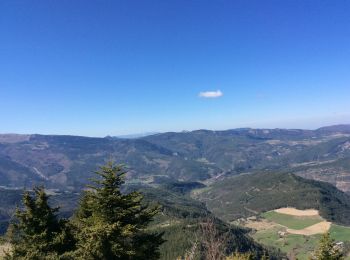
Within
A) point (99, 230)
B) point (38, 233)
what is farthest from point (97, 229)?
point (38, 233)

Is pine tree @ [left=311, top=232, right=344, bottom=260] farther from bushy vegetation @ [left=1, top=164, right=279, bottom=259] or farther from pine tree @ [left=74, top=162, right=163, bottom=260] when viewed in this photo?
pine tree @ [left=74, top=162, right=163, bottom=260]

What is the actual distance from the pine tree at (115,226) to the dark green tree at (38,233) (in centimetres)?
241

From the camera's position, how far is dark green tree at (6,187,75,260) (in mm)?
29406

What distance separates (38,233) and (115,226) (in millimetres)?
8690

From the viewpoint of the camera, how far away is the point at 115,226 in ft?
82.7

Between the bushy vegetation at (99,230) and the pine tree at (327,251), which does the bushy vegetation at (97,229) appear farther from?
the pine tree at (327,251)

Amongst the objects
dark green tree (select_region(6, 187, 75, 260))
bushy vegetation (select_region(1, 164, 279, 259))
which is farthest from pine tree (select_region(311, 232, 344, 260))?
dark green tree (select_region(6, 187, 75, 260))

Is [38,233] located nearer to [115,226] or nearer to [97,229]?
[97,229]

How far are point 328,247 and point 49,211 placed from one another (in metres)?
23.7

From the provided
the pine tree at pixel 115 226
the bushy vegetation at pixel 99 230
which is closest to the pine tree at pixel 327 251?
the bushy vegetation at pixel 99 230

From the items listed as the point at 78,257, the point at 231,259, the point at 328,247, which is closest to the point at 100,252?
the point at 78,257

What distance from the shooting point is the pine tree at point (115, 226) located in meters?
25.2

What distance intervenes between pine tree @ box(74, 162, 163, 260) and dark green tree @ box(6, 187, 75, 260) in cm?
241

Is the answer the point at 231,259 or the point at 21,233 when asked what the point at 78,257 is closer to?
the point at 21,233
